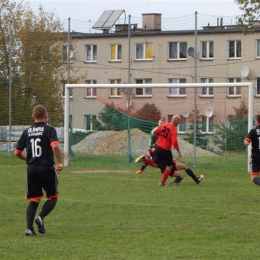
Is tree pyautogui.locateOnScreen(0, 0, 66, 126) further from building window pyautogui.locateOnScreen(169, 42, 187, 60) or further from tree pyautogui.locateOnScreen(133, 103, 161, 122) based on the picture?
building window pyautogui.locateOnScreen(169, 42, 187, 60)

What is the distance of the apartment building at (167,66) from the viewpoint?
87.8 feet

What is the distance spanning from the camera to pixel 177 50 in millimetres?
48562

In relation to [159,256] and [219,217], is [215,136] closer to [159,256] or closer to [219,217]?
[219,217]

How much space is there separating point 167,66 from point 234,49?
6.43 meters

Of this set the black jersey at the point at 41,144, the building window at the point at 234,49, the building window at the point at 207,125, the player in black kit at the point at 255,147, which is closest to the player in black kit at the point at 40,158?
the black jersey at the point at 41,144

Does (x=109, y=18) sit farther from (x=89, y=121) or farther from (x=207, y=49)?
(x=89, y=121)

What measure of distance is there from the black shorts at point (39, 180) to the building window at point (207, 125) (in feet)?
51.4

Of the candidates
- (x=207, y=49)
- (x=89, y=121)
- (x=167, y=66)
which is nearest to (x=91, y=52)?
(x=167, y=66)

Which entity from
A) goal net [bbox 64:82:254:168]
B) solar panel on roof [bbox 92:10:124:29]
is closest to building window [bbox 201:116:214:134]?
goal net [bbox 64:82:254:168]

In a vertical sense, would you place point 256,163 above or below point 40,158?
below

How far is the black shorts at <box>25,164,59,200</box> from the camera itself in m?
10.6

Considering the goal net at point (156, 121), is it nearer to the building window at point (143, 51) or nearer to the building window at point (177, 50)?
the building window at point (143, 51)

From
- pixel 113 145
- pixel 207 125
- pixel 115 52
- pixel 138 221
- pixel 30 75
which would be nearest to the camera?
pixel 138 221

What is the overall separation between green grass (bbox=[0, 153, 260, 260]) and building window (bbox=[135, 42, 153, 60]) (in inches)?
829
